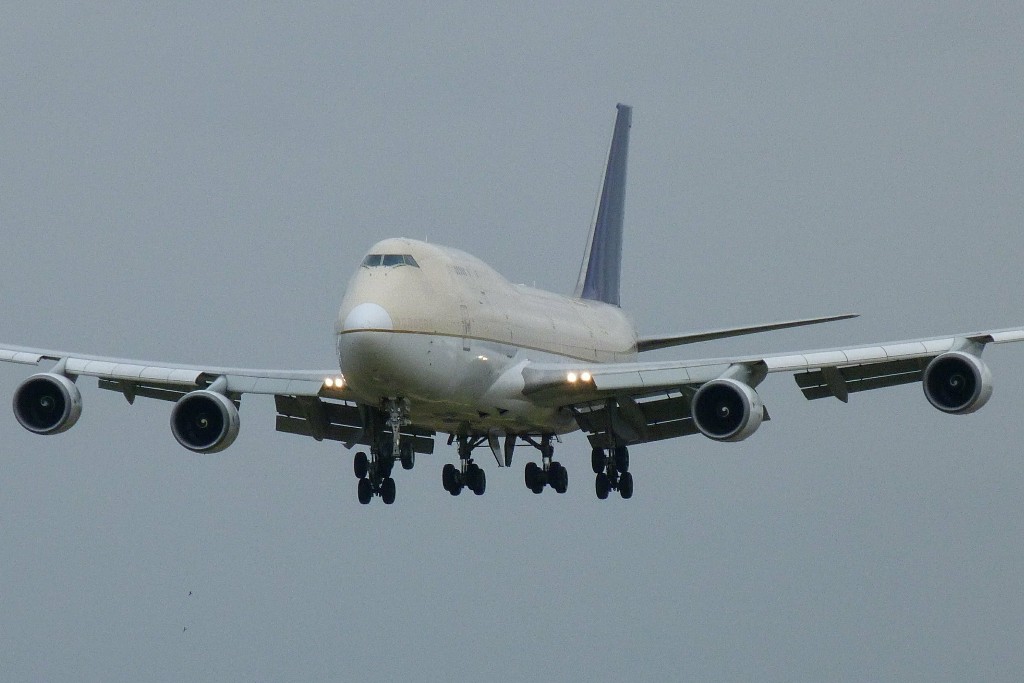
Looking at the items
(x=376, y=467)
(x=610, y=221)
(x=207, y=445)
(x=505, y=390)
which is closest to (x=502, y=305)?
(x=505, y=390)

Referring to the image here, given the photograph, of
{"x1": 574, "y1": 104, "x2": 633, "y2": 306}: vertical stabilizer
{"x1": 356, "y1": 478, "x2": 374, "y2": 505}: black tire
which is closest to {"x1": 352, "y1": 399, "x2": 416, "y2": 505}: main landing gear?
{"x1": 356, "y1": 478, "x2": 374, "y2": 505}: black tire

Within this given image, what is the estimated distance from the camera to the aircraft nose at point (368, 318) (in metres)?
39.9

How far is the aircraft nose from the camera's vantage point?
131 ft

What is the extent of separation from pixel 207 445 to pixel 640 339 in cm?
1528

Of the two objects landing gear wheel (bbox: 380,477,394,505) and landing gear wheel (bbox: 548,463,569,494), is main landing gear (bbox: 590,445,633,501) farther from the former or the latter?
landing gear wheel (bbox: 380,477,394,505)

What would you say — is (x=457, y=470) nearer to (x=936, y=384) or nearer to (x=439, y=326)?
(x=439, y=326)

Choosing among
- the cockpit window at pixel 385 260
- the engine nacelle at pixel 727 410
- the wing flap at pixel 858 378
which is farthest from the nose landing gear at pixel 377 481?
the wing flap at pixel 858 378

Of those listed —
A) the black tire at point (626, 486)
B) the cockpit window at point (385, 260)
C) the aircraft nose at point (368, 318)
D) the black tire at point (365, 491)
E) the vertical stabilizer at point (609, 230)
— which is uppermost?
the vertical stabilizer at point (609, 230)

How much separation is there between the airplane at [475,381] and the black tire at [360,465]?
0.04m

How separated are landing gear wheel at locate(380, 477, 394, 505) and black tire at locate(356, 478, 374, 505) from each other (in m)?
0.25

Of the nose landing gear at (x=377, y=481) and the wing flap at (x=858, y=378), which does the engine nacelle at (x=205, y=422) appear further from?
the wing flap at (x=858, y=378)

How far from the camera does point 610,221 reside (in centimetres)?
6328

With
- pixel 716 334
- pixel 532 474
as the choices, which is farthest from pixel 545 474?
pixel 716 334

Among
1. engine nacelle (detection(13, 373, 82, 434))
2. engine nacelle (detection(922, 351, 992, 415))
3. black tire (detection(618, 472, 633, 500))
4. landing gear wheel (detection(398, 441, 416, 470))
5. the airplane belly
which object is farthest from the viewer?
black tire (detection(618, 472, 633, 500))
